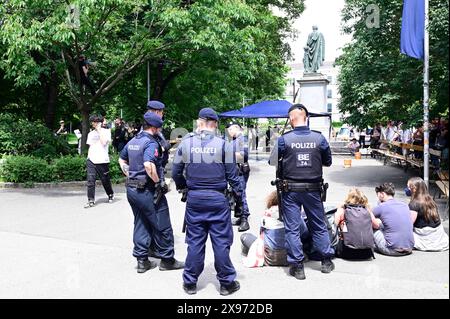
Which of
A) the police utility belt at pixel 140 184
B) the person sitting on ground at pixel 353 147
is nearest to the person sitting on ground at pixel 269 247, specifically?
the police utility belt at pixel 140 184

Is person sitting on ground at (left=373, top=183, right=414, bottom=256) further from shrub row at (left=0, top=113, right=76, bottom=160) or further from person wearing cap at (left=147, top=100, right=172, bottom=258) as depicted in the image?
shrub row at (left=0, top=113, right=76, bottom=160)

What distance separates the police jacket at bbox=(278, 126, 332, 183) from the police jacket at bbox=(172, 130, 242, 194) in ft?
2.43

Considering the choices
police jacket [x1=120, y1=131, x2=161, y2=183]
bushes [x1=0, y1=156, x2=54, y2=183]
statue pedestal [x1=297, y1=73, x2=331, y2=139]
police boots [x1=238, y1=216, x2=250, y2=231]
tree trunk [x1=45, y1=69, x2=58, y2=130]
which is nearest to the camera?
police jacket [x1=120, y1=131, x2=161, y2=183]

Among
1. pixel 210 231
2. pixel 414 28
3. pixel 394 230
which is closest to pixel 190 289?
pixel 210 231

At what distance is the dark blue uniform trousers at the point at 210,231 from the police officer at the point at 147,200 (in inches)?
33.3

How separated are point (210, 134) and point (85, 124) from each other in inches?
445

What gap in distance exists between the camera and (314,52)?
27766 millimetres

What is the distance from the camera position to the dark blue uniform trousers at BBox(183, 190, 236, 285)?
4.98m

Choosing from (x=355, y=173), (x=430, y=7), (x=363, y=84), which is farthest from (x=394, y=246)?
(x=355, y=173)

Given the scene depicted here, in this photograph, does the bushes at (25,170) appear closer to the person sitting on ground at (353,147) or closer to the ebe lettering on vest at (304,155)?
the ebe lettering on vest at (304,155)

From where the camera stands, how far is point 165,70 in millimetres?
20516

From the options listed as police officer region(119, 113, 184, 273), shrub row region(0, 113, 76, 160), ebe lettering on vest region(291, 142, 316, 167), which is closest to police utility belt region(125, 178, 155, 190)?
police officer region(119, 113, 184, 273)

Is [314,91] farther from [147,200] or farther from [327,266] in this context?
[147,200]

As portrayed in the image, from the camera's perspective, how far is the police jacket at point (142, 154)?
5668 millimetres
